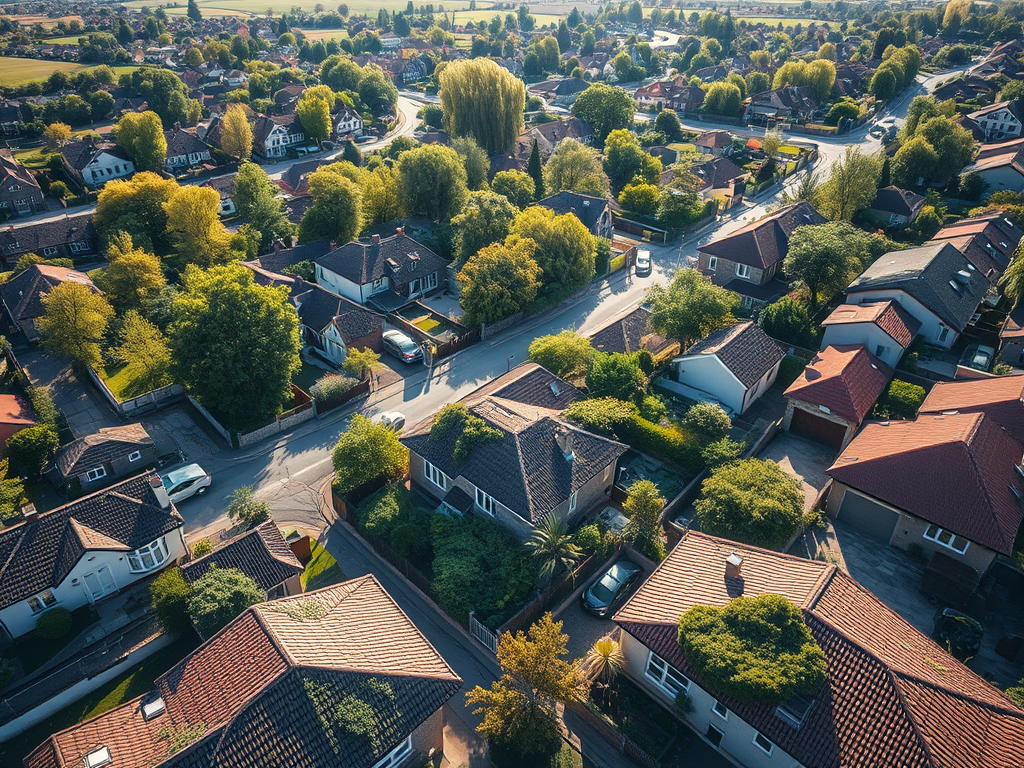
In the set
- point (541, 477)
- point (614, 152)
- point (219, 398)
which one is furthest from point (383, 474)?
point (614, 152)

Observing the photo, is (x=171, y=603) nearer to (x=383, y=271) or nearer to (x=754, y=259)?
(x=383, y=271)

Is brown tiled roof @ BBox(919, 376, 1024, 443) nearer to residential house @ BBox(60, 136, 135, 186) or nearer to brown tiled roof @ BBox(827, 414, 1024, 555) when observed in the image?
brown tiled roof @ BBox(827, 414, 1024, 555)

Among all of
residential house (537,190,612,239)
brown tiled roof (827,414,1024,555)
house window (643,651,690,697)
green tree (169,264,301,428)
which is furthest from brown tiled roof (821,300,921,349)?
green tree (169,264,301,428)

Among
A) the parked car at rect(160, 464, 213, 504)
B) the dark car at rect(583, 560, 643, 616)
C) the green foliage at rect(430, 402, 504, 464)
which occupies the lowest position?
the parked car at rect(160, 464, 213, 504)

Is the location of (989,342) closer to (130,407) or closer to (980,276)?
(980,276)

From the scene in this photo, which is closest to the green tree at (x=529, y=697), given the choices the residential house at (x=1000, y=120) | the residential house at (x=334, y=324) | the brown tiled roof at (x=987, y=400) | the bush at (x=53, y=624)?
the bush at (x=53, y=624)

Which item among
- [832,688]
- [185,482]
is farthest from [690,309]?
[185,482]
